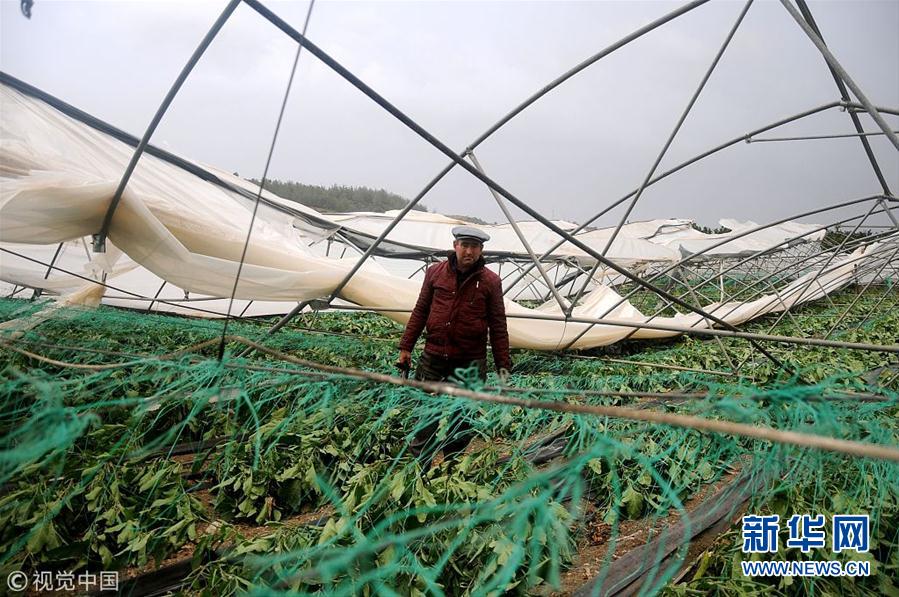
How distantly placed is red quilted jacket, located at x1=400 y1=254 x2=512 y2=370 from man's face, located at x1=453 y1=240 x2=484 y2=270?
70 millimetres

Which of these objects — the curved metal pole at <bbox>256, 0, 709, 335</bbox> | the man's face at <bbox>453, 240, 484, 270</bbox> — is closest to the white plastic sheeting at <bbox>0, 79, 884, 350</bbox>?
the curved metal pole at <bbox>256, 0, 709, 335</bbox>

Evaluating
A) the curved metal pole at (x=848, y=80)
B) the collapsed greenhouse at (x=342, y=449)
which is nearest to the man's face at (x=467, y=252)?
the collapsed greenhouse at (x=342, y=449)

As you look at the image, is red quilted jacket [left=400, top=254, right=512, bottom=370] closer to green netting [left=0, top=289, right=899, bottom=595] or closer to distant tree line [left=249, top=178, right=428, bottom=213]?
green netting [left=0, top=289, right=899, bottom=595]

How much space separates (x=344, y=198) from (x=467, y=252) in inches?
986

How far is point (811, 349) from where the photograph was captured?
8.34m

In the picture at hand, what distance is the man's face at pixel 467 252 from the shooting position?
12.0 feet

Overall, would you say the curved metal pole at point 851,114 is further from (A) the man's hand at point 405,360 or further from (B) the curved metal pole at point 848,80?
(A) the man's hand at point 405,360

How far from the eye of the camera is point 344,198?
2736 centimetres

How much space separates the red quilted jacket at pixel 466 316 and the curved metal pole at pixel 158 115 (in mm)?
2043

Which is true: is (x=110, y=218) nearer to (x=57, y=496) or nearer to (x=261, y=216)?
(x=57, y=496)

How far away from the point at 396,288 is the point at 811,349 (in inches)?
302

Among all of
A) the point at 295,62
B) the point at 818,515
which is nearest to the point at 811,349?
the point at 818,515

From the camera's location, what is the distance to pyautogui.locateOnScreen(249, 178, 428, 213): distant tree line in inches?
953

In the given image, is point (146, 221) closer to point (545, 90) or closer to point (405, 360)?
point (405, 360)
